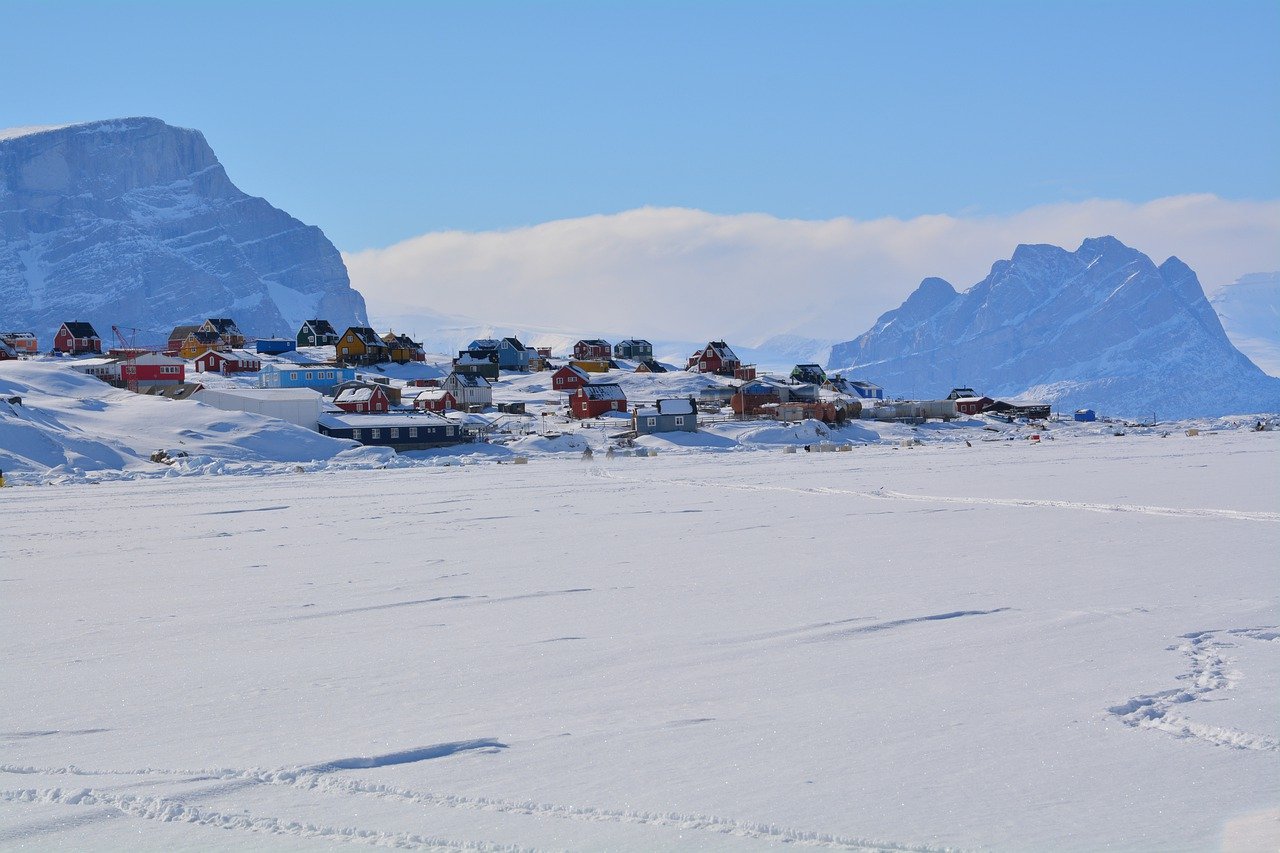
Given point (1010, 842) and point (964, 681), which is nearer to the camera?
point (1010, 842)

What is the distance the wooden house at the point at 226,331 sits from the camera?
119m

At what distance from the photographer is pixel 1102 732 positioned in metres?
8.35

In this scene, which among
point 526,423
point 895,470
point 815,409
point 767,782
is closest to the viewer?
point 767,782

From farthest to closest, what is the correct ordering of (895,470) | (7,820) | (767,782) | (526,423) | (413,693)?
(526,423), (895,470), (413,693), (767,782), (7,820)

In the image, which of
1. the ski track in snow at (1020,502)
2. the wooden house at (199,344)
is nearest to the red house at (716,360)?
the wooden house at (199,344)

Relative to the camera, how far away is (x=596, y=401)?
259 ft

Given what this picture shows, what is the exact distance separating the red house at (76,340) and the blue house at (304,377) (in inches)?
1184

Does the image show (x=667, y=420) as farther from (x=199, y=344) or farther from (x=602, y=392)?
(x=199, y=344)

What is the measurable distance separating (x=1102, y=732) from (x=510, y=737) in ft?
13.9

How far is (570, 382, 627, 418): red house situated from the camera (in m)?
78.6

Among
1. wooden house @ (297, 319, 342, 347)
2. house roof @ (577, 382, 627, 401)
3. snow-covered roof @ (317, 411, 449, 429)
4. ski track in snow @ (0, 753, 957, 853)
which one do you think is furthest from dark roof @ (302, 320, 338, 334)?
ski track in snow @ (0, 753, 957, 853)

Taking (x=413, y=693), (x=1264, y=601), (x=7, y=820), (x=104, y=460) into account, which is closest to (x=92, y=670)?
(x=413, y=693)

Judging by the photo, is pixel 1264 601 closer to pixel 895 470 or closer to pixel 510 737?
pixel 510 737

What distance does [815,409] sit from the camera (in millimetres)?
77500
